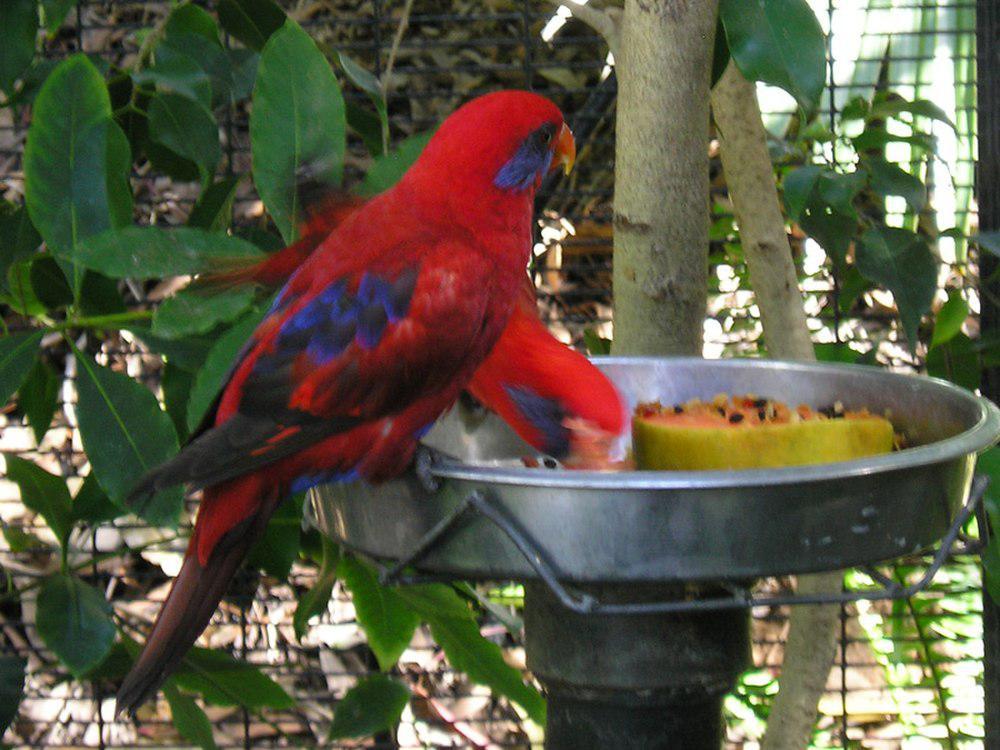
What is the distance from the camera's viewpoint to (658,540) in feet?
2.28

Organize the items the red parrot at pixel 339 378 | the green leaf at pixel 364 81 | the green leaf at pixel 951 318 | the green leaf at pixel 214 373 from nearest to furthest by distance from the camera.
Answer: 1. the red parrot at pixel 339 378
2. the green leaf at pixel 214 373
3. the green leaf at pixel 364 81
4. the green leaf at pixel 951 318

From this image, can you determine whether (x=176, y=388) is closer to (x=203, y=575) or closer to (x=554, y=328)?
(x=203, y=575)

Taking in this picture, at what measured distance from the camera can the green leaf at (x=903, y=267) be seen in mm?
1169

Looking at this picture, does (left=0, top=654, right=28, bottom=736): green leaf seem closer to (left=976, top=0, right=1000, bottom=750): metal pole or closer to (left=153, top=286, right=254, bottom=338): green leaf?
(left=153, top=286, right=254, bottom=338): green leaf

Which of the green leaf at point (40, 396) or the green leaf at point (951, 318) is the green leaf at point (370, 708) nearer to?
the green leaf at point (40, 396)

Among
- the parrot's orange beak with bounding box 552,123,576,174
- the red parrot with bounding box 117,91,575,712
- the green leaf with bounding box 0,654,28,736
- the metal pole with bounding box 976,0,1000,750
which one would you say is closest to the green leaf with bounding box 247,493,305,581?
the green leaf with bounding box 0,654,28,736

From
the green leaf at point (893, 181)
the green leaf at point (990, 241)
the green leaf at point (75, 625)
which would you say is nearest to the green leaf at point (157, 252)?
the green leaf at point (75, 625)

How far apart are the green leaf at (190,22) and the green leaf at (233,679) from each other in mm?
648

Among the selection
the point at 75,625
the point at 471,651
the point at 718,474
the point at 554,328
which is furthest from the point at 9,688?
the point at 554,328

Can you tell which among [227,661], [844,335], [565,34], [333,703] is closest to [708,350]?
[844,335]

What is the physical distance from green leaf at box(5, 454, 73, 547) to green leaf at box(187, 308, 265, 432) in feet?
0.88

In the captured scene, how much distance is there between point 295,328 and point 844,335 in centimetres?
136

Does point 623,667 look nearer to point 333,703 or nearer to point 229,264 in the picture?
point 229,264

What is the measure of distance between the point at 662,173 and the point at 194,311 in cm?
43
